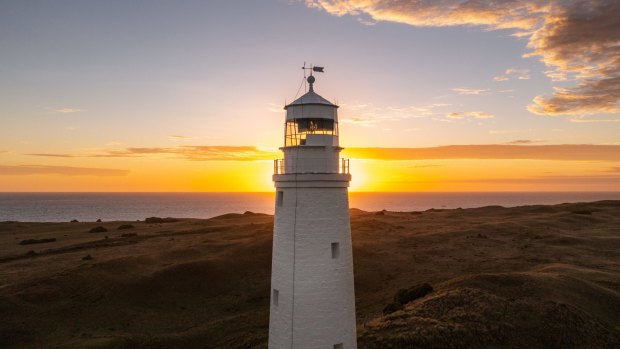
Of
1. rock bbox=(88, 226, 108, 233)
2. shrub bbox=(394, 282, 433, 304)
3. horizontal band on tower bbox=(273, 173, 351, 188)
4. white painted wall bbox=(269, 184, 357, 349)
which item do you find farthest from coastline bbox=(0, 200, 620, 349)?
horizontal band on tower bbox=(273, 173, 351, 188)

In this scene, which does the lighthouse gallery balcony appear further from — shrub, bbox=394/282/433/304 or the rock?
the rock

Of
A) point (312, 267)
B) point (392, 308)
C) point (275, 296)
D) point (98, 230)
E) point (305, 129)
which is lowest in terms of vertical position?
point (392, 308)

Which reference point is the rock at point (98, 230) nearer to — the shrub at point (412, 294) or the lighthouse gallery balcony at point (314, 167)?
the shrub at point (412, 294)

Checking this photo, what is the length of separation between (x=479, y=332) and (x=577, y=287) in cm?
1037

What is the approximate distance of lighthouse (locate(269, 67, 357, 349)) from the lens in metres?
14.1

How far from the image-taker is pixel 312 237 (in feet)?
46.4

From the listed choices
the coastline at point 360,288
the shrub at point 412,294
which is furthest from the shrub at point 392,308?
the shrub at point 412,294

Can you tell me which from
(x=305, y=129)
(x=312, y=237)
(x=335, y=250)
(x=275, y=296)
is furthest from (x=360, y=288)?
(x=305, y=129)

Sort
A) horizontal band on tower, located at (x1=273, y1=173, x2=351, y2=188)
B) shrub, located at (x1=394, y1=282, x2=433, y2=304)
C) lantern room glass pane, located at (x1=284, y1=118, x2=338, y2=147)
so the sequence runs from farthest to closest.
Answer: shrub, located at (x1=394, y1=282, x2=433, y2=304) → lantern room glass pane, located at (x1=284, y1=118, x2=338, y2=147) → horizontal band on tower, located at (x1=273, y1=173, x2=351, y2=188)

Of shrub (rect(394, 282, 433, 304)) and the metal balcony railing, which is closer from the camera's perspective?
the metal balcony railing

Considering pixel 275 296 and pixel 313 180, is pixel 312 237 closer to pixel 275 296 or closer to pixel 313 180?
pixel 313 180

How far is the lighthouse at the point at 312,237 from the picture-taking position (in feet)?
46.4

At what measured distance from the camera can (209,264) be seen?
37.8 metres

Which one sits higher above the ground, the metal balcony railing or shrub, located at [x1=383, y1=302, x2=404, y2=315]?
the metal balcony railing
